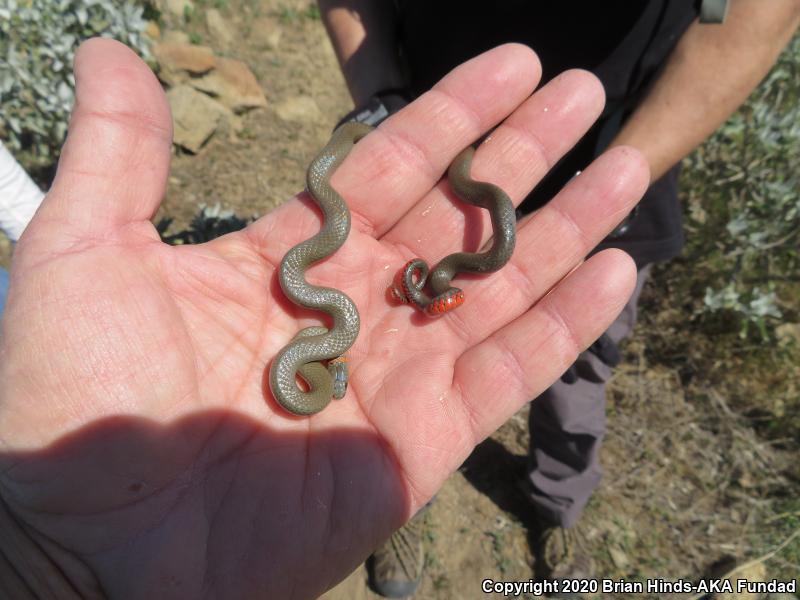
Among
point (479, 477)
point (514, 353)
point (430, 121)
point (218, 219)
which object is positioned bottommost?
point (479, 477)

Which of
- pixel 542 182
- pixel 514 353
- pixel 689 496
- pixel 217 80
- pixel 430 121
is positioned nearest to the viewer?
pixel 514 353

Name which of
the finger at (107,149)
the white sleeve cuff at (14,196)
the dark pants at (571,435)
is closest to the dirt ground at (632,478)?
the dark pants at (571,435)

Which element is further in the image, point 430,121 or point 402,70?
point 402,70

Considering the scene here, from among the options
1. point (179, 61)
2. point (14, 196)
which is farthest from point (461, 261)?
point (179, 61)

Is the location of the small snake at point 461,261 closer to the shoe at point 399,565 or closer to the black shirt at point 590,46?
the black shirt at point 590,46

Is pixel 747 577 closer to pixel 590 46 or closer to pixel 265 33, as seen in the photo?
pixel 590 46

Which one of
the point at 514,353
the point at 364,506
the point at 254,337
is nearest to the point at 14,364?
the point at 254,337

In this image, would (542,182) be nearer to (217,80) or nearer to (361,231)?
(361,231)
